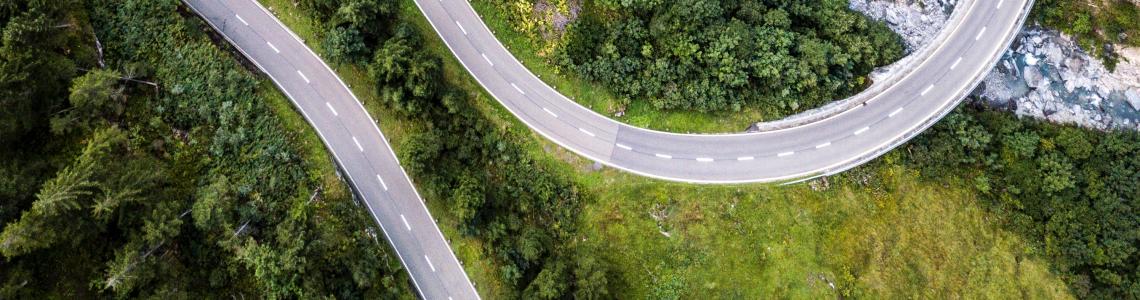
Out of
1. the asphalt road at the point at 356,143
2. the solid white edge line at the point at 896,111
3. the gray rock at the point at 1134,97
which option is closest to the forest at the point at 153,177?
the asphalt road at the point at 356,143

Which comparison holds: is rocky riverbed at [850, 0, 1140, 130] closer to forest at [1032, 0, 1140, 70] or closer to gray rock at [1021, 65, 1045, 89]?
gray rock at [1021, 65, 1045, 89]

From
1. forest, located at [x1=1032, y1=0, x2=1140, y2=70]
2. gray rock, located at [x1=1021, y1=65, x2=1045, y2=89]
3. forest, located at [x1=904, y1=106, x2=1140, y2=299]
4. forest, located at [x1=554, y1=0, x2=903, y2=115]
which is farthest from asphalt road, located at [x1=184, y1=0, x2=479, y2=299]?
forest, located at [x1=1032, y1=0, x2=1140, y2=70]

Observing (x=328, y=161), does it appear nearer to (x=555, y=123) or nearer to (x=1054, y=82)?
(x=555, y=123)

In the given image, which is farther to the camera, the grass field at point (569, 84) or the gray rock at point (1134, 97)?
the gray rock at point (1134, 97)

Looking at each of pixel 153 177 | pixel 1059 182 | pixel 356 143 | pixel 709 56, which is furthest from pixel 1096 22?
pixel 153 177

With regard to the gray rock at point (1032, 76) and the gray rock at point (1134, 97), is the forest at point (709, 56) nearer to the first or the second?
the gray rock at point (1032, 76)
